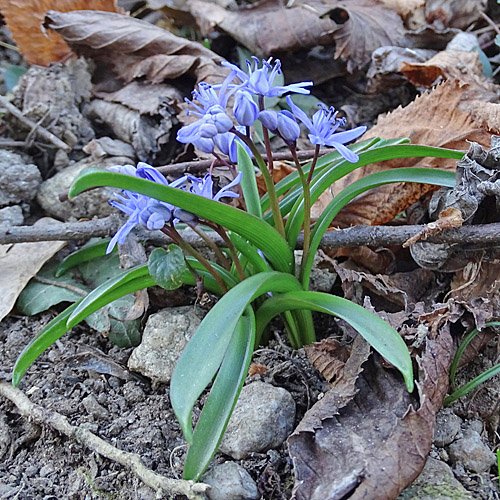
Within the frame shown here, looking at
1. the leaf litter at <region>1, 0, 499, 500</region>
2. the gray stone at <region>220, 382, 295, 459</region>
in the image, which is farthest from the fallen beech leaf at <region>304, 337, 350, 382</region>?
the gray stone at <region>220, 382, 295, 459</region>

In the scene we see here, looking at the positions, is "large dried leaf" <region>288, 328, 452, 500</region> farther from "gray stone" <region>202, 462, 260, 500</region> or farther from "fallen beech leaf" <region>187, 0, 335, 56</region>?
"fallen beech leaf" <region>187, 0, 335, 56</region>

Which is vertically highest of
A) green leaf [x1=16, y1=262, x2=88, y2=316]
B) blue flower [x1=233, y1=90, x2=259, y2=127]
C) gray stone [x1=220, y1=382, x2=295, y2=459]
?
blue flower [x1=233, y1=90, x2=259, y2=127]

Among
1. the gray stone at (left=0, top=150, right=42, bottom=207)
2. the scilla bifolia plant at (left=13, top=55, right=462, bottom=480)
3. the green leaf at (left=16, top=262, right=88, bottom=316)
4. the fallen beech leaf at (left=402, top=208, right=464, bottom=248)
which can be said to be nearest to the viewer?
the scilla bifolia plant at (left=13, top=55, right=462, bottom=480)

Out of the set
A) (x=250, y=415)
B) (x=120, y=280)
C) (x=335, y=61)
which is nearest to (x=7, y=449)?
(x=120, y=280)

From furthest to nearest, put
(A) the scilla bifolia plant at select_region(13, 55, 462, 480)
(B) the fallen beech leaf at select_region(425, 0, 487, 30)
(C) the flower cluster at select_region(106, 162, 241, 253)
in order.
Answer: (B) the fallen beech leaf at select_region(425, 0, 487, 30) → (C) the flower cluster at select_region(106, 162, 241, 253) → (A) the scilla bifolia plant at select_region(13, 55, 462, 480)

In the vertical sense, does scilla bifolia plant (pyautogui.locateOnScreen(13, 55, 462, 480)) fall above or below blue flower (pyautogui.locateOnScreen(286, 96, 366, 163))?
below

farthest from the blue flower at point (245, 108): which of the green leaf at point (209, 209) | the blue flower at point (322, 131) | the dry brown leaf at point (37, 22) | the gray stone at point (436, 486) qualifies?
the dry brown leaf at point (37, 22)

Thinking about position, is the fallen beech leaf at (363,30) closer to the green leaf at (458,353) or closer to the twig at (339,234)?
the twig at (339,234)
